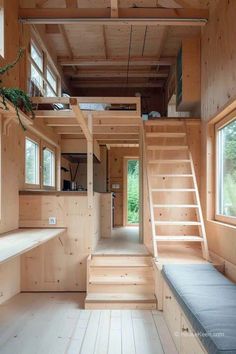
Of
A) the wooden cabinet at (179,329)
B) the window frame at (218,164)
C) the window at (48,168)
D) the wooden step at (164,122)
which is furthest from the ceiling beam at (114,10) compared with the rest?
the wooden cabinet at (179,329)

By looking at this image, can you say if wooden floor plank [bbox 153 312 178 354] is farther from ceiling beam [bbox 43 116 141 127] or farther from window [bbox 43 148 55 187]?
window [bbox 43 148 55 187]

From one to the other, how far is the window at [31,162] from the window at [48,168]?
17.7 inches

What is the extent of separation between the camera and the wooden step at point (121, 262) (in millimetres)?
3795

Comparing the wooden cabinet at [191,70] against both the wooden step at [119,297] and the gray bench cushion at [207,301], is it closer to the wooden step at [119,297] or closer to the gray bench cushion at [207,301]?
the gray bench cushion at [207,301]

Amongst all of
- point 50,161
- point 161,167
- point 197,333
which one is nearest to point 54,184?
point 50,161

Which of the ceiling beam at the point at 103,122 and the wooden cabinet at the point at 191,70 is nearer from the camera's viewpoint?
the ceiling beam at the point at 103,122

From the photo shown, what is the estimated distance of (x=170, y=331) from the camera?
→ 2846mm

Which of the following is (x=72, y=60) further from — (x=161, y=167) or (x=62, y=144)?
(x=161, y=167)

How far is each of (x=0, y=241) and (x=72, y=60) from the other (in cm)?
453

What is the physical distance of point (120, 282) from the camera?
366 cm

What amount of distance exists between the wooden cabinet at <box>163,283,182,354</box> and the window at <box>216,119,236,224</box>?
115cm

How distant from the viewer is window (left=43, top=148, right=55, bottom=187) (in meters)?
5.56

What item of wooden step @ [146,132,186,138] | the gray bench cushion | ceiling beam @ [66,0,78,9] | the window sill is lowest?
the gray bench cushion

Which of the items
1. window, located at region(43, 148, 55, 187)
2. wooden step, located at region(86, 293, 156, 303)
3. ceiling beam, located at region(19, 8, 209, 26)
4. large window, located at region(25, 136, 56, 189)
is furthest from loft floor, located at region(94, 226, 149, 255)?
ceiling beam, located at region(19, 8, 209, 26)
